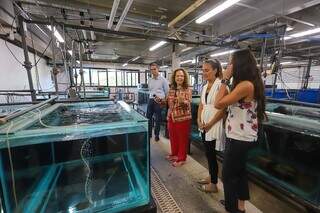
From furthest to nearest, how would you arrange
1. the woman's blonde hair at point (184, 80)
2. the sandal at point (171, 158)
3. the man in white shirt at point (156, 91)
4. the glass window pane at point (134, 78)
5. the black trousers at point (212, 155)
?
1. the glass window pane at point (134, 78)
2. the man in white shirt at point (156, 91)
3. the sandal at point (171, 158)
4. the woman's blonde hair at point (184, 80)
5. the black trousers at point (212, 155)

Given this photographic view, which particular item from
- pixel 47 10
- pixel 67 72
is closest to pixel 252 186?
pixel 67 72

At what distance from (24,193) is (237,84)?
5.52 ft

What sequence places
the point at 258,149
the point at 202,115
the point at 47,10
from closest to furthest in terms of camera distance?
the point at 202,115 → the point at 258,149 → the point at 47,10

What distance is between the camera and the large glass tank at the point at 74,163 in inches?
37.6

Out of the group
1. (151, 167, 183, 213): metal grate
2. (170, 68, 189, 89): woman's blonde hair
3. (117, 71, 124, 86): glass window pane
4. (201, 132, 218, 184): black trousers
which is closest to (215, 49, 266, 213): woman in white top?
(201, 132, 218, 184): black trousers

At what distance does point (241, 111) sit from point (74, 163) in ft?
5.44

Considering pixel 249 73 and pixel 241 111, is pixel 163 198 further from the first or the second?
pixel 249 73

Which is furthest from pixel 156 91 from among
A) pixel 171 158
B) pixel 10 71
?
pixel 10 71

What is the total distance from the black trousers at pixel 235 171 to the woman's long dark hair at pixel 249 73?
0.28m

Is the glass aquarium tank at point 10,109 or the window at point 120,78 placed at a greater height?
the window at point 120,78

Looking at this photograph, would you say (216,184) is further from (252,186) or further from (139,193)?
(139,193)

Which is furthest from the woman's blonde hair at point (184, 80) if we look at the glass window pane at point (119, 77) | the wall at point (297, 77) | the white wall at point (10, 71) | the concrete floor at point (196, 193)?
the wall at point (297, 77)

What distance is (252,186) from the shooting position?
2020mm

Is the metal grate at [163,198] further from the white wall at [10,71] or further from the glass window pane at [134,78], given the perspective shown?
the glass window pane at [134,78]
